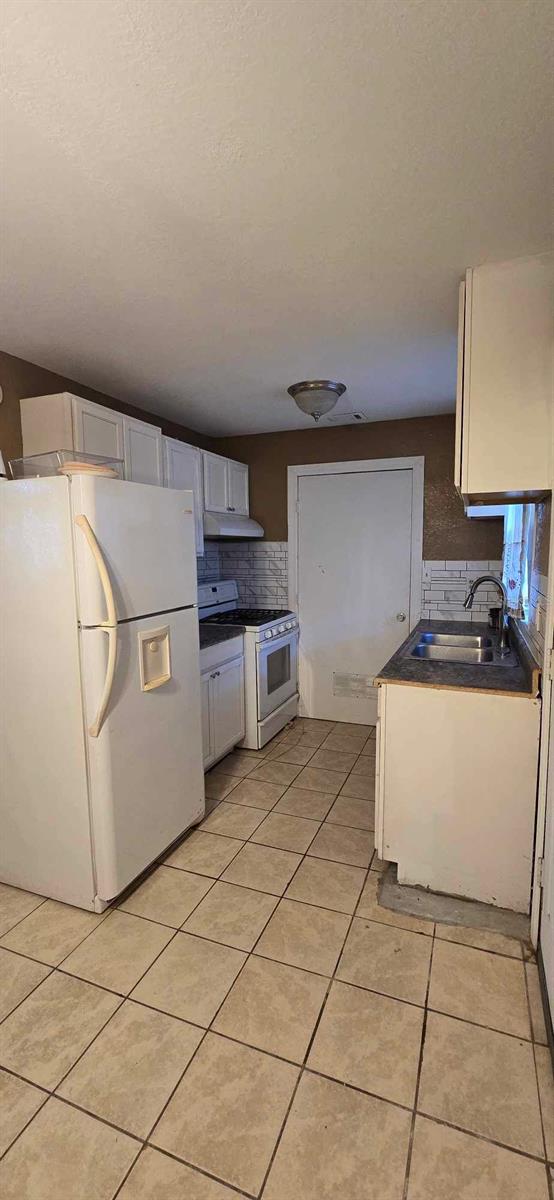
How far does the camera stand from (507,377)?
168 cm

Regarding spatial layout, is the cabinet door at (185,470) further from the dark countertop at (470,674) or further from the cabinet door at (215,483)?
the dark countertop at (470,674)

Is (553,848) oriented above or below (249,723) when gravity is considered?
above

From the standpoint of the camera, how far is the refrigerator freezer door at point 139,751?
1.87 meters

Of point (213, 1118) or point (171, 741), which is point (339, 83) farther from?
point (213, 1118)

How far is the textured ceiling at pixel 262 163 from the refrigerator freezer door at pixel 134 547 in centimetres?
69

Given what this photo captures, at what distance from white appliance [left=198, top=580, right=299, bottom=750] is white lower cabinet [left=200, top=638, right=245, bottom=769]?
0.26ft

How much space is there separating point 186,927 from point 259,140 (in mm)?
2347

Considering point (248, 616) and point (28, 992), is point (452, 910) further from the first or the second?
point (248, 616)

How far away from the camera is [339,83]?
1.00 m

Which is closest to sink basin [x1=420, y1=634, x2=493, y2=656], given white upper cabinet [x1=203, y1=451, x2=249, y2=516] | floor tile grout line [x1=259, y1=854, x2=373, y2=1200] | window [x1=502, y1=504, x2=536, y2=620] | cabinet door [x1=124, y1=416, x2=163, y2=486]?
window [x1=502, y1=504, x2=536, y2=620]

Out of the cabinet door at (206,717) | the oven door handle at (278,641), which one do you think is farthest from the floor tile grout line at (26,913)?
the oven door handle at (278,641)

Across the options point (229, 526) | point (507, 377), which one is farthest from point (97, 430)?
point (507, 377)

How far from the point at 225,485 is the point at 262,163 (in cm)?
257

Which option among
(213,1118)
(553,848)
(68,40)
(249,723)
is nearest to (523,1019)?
(553,848)
